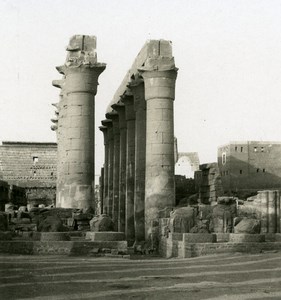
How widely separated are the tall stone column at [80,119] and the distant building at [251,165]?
23.9m

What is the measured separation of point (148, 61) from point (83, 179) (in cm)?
475

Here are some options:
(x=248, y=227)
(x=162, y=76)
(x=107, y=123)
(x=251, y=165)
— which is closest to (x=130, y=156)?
(x=107, y=123)

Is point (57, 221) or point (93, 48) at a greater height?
point (93, 48)

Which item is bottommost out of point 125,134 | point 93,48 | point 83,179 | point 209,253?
point 209,253

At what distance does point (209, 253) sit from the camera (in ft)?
51.3

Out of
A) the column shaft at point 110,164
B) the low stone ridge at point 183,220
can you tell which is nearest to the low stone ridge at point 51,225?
the low stone ridge at point 183,220

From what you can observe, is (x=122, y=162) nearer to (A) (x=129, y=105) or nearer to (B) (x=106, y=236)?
(A) (x=129, y=105)

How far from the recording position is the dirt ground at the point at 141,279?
27.5ft

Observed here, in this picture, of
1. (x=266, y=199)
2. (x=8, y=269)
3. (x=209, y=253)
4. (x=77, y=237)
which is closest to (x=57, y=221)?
(x=77, y=237)

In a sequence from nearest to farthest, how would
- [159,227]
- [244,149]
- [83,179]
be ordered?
[159,227], [83,179], [244,149]

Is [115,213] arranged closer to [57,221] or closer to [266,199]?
[266,199]

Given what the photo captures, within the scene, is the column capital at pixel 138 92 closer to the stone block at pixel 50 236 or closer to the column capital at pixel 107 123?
the column capital at pixel 107 123

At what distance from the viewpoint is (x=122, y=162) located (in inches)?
1232

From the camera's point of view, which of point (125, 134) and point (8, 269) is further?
point (125, 134)
